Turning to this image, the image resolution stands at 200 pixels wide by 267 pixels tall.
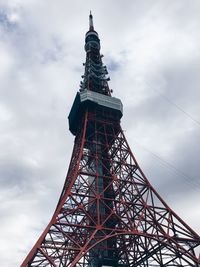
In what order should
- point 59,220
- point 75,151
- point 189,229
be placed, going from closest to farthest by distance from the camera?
1. point 59,220
2. point 189,229
3. point 75,151

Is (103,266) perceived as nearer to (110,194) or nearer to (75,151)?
(110,194)

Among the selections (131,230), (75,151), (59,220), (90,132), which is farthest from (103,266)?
(90,132)

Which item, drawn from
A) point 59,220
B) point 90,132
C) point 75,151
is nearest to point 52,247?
point 59,220

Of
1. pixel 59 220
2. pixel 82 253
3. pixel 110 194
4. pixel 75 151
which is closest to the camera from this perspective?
pixel 82 253

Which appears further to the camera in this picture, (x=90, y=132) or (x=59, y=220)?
(x=90, y=132)

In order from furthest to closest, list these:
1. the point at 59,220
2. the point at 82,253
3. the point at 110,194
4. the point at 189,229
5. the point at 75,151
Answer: the point at 75,151
the point at 110,194
the point at 189,229
the point at 59,220
the point at 82,253

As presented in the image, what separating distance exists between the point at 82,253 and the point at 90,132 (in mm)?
15913

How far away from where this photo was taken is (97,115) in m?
34.9

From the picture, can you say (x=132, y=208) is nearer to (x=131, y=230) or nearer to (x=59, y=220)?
(x=131, y=230)

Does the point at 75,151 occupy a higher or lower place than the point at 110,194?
higher

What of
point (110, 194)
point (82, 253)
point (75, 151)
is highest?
point (75, 151)

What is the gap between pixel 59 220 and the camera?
23.5m

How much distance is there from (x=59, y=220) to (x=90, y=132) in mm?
13186

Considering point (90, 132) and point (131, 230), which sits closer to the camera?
point (131, 230)
